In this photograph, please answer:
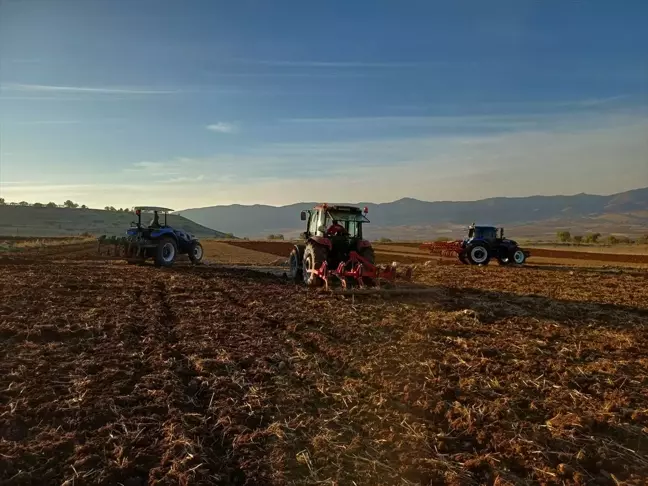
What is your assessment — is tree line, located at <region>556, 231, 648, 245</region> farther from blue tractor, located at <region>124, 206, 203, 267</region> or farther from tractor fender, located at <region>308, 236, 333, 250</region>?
tractor fender, located at <region>308, 236, 333, 250</region>

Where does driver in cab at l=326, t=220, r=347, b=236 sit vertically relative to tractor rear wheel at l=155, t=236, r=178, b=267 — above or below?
above

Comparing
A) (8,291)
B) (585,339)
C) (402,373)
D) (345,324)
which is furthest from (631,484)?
(8,291)

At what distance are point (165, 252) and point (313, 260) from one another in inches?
313

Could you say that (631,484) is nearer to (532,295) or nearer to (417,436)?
(417,436)

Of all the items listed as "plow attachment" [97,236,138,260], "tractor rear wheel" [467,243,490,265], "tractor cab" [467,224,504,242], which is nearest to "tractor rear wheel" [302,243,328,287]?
"plow attachment" [97,236,138,260]

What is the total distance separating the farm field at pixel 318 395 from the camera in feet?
12.4

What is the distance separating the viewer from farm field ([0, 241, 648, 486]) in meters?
3.78

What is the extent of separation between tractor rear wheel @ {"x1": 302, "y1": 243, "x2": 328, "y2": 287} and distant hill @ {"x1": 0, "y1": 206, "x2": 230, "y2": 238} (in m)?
66.8

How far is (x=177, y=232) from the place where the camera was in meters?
Answer: 19.3

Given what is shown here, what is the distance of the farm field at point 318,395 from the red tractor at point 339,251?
2.00m

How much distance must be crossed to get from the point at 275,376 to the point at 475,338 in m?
3.55

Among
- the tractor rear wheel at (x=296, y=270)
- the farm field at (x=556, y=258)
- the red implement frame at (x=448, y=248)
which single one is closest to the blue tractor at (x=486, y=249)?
the red implement frame at (x=448, y=248)

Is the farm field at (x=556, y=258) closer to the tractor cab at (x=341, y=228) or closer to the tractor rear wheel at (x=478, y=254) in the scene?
the tractor rear wheel at (x=478, y=254)

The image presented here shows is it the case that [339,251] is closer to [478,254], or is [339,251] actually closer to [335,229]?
[335,229]
